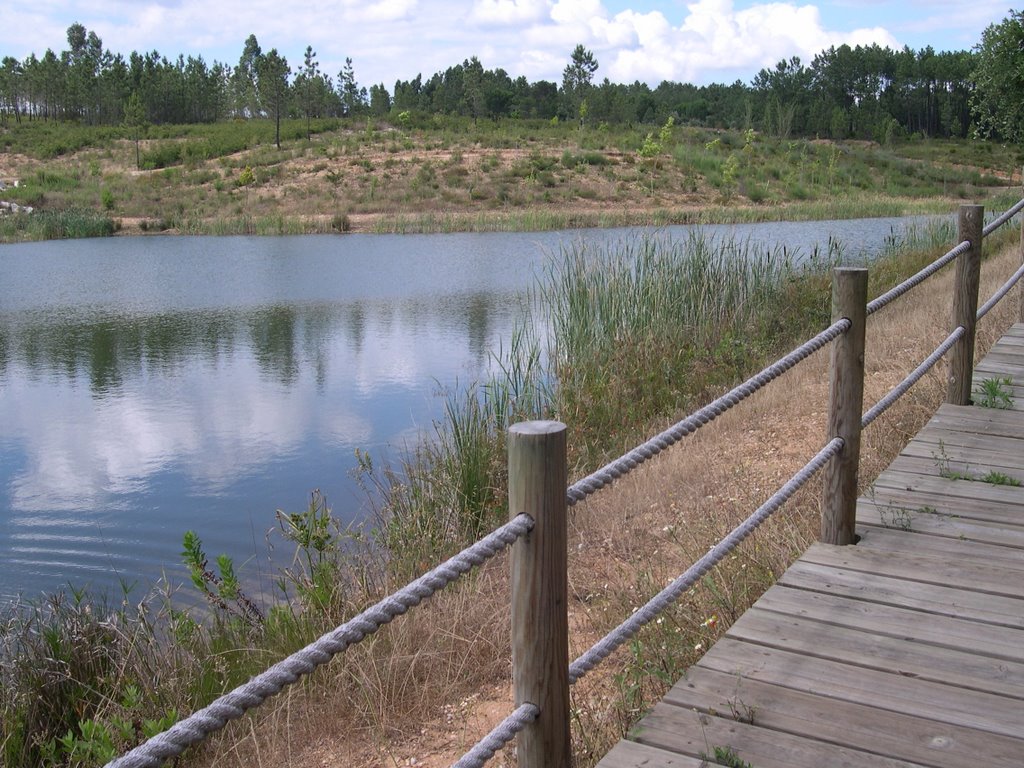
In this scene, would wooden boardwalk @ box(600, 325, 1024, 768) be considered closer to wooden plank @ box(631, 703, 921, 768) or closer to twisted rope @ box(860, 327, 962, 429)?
wooden plank @ box(631, 703, 921, 768)

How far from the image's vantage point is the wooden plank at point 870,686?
92.0 inches

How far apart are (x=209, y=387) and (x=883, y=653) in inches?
325

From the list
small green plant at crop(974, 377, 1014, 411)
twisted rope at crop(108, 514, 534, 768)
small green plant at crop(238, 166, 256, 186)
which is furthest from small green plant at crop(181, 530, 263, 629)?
small green plant at crop(238, 166, 256, 186)

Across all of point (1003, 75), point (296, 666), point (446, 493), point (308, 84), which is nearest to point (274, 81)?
point (308, 84)

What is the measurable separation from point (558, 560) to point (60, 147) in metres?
54.7

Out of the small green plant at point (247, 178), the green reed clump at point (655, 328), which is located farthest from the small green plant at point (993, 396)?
the small green plant at point (247, 178)

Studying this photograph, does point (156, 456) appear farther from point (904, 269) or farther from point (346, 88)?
point (346, 88)

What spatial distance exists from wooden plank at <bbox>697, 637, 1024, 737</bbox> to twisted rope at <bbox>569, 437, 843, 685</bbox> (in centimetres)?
23

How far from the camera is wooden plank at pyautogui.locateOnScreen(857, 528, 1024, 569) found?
3305mm

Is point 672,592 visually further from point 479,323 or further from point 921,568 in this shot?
point 479,323

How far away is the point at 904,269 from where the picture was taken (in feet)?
38.8

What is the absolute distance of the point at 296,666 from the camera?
5.22 feet

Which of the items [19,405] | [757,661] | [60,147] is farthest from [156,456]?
[60,147]

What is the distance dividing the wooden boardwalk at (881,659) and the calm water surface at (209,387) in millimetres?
3237
